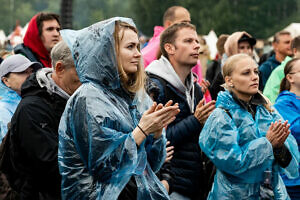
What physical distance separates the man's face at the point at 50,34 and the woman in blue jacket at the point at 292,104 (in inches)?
108

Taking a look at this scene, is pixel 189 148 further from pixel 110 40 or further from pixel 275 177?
pixel 110 40

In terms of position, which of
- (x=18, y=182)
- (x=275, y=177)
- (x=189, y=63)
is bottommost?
(x=275, y=177)

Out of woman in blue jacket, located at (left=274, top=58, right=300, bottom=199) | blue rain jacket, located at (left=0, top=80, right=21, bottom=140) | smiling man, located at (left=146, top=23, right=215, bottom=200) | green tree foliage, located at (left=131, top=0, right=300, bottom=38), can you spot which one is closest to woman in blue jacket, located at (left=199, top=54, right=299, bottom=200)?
smiling man, located at (left=146, top=23, right=215, bottom=200)

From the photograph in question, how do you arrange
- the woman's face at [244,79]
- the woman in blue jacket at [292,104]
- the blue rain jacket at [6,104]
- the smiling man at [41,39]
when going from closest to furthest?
the woman's face at [244,79], the blue rain jacket at [6,104], the woman in blue jacket at [292,104], the smiling man at [41,39]

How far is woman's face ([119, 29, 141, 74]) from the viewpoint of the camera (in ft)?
11.1

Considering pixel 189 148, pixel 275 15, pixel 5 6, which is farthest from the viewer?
pixel 5 6

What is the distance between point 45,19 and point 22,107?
3.07m

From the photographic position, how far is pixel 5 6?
8562cm

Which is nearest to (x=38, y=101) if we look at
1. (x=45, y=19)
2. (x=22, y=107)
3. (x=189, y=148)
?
(x=22, y=107)

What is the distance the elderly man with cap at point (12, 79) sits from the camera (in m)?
5.36

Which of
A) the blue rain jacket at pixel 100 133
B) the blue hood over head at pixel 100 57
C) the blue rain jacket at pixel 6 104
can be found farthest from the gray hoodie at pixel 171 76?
the blue hood over head at pixel 100 57

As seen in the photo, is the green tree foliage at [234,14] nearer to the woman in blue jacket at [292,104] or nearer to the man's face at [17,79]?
the woman in blue jacket at [292,104]

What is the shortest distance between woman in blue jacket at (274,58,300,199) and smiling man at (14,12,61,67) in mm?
2759

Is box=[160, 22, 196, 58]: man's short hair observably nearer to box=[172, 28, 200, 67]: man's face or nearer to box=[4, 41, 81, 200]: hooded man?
box=[172, 28, 200, 67]: man's face
